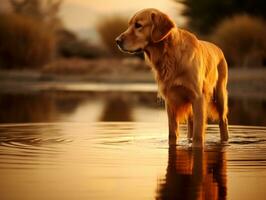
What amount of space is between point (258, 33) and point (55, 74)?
10.2 m

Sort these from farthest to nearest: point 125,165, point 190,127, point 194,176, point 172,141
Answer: point 190,127, point 172,141, point 125,165, point 194,176

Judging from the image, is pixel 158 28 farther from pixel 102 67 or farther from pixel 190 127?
pixel 102 67

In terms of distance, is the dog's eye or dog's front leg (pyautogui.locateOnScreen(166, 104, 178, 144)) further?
dog's front leg (pyautogui.locateOnScreen(166, 104, 178, 144))

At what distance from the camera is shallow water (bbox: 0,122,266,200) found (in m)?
6.52

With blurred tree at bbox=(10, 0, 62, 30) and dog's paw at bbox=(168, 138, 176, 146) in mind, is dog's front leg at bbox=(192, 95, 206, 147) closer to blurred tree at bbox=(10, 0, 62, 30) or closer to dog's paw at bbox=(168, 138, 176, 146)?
dog's paw at bbox=(168, 138, 176, 146)

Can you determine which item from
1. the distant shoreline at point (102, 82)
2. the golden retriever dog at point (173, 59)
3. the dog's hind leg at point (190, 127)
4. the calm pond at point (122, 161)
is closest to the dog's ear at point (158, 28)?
the golden retriever dog at point (173, 59)

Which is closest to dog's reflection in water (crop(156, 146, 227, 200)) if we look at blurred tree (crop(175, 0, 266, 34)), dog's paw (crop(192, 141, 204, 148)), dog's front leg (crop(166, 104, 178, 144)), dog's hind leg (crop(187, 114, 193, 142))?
dog's paw (crop(192, 141, 204, 148))

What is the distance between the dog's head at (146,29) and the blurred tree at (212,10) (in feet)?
110

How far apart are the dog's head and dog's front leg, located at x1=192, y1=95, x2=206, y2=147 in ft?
2.89

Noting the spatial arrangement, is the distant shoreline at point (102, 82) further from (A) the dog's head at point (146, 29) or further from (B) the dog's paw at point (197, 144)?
(A) the dog's head at point (146, 29)

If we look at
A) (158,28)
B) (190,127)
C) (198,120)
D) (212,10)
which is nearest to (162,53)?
(158,28)

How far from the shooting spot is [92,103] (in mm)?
22000

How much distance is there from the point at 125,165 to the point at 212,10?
38.6m

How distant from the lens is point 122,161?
8523 millimetres
